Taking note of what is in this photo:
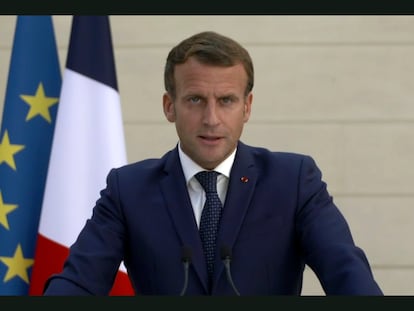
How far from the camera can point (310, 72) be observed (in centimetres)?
511

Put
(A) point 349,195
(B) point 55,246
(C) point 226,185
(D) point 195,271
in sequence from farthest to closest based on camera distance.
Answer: (A) point 349,195 → (B) point 55,246 → (C) point 226,185 → (D) point 195,271

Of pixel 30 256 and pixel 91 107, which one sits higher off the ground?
pixel 91 107

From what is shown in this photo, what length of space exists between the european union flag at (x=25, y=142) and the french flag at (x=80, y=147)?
130mm

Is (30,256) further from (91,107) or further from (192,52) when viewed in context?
(192,52)

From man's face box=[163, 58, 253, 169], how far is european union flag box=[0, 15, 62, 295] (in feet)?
6.72

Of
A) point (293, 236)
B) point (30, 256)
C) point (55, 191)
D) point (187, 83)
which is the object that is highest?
point (187, 83)

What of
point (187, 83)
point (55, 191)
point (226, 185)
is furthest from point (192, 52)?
point (55, 191)

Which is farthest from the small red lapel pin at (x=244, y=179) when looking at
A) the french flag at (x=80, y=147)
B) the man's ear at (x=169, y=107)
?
the french flag at (x=80, y=147)

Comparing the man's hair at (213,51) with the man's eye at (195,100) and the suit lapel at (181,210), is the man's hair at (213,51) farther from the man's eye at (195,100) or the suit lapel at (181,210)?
the suit lapel at (181,210)

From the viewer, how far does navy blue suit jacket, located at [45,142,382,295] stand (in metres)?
2.28

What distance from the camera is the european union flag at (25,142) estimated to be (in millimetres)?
4188

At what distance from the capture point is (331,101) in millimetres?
5086

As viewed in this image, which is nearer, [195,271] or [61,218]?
[195,271]

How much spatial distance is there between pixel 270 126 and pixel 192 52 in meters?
2.84
